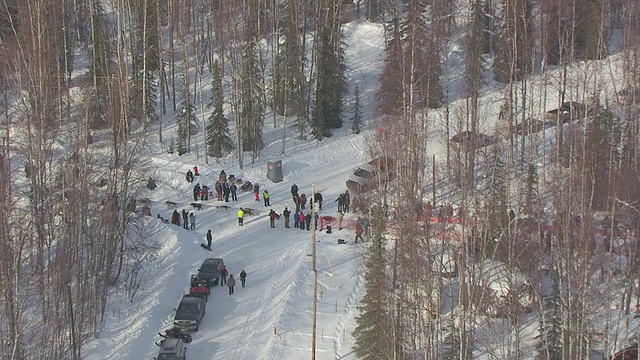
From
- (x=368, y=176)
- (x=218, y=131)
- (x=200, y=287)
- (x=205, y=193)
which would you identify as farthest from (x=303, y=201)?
(x=218, y=131)

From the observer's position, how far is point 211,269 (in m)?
32.0

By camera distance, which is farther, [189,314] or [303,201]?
[303,201]

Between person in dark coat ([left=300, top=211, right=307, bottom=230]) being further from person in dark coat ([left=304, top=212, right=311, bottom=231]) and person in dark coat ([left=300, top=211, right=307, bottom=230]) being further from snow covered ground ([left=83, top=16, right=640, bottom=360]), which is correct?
snow covered ground ([left=83, top=16, right=640, bottom=360])

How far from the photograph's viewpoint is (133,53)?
4972 cm

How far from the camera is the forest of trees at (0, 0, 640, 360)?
80.9 feet

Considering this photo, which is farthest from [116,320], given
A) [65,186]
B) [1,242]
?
[1,242]

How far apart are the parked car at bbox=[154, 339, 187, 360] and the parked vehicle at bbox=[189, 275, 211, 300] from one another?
350cm

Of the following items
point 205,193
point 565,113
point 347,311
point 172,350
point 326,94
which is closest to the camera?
point 172,350

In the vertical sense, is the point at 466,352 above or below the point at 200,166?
below

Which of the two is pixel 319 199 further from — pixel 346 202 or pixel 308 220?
pixel 308 220

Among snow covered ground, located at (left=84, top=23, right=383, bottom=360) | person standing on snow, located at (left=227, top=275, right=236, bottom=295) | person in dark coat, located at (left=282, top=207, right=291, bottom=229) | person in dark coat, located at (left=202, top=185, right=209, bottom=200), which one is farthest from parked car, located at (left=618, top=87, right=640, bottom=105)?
person in dark coat, located at (left=202, top=185, right=209, bottom=200)

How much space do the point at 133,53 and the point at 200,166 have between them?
11327 mm

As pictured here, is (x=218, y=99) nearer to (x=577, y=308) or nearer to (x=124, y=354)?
(x=124, y=354)

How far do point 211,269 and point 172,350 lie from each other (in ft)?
19.1
